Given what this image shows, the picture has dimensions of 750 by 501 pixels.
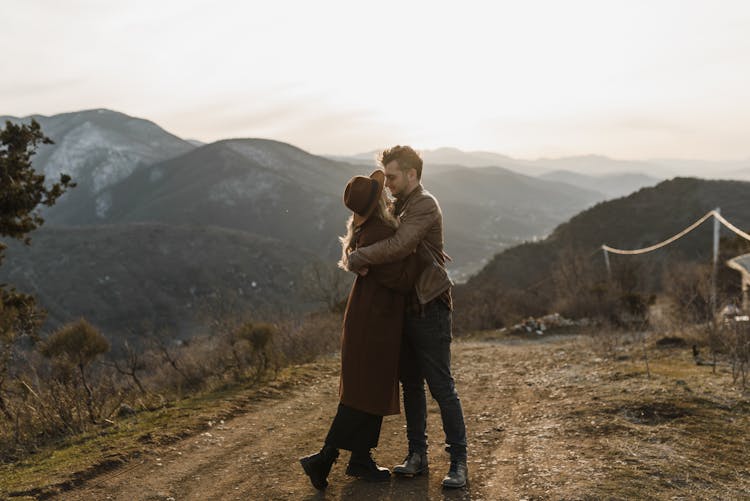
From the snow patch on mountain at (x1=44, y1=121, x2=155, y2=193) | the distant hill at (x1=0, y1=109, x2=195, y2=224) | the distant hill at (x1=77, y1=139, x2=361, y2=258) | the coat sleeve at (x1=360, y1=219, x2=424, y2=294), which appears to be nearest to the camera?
the coat sleeve at (x1=360, y1=219, x2=424, y2=294)

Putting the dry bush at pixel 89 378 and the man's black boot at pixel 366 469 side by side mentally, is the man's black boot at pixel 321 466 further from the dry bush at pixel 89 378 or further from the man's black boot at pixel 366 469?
the dry bush at pixel 89 378

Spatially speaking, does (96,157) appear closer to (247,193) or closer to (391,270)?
(247,193)

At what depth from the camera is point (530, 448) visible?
455 cm

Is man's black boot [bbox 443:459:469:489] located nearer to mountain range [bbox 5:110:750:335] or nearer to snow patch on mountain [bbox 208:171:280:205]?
mountain range [bbox 5:110:750:335]

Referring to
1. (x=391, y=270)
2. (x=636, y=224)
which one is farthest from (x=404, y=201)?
(x=636, y=224)

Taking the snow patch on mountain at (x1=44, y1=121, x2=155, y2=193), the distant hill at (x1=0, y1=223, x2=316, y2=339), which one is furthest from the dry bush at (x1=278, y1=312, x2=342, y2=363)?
the snow patch on mountain at (x1=44, y1=121, x2=155, y2=193)

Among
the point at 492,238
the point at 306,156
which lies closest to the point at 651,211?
the point at 492,238

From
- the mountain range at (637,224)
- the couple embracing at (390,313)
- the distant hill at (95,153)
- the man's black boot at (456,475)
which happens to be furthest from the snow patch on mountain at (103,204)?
the man's black boot at (456,475)

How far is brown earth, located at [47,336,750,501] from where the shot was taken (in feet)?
12.1

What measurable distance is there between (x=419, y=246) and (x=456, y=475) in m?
1.48

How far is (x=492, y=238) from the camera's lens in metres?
143

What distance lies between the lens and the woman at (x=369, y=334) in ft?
12.0

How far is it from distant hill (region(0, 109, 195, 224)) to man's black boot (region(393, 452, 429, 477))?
151469mm

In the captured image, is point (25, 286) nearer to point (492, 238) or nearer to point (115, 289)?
point (115, 289)
